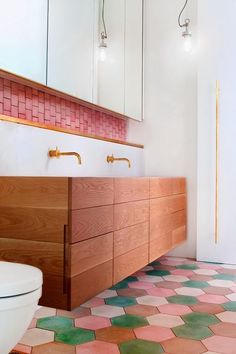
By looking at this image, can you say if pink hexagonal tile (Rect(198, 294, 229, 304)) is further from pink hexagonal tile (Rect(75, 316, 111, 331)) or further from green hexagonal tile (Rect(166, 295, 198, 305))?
pink hexagonal tile (Rect(75, 316, 111, 331))

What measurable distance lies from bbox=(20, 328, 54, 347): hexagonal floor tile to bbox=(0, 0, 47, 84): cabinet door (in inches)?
49.4

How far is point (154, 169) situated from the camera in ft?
11.0

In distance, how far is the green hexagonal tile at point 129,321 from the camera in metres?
1.77

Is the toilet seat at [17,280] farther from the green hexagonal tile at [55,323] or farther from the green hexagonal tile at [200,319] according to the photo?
the green hexagonal tile at [200,319]

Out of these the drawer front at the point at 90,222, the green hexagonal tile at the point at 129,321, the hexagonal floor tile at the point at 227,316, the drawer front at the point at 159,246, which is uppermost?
the drawer front at the point at 90,222

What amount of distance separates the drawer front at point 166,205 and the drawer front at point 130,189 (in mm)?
Answer: 150

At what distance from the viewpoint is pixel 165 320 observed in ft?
6.03

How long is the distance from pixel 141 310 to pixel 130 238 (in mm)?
391

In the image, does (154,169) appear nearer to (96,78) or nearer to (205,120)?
(205,120)

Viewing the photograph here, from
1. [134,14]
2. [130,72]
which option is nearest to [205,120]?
[130,72]

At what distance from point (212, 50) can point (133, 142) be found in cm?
102

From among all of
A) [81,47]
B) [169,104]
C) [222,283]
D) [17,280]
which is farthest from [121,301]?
[169,104]

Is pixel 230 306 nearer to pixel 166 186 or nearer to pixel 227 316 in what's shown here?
pixel 227 316

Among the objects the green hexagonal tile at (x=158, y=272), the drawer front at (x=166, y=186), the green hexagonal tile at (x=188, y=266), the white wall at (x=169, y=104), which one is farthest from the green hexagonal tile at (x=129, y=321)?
the white wall at (x=169, y=104)
